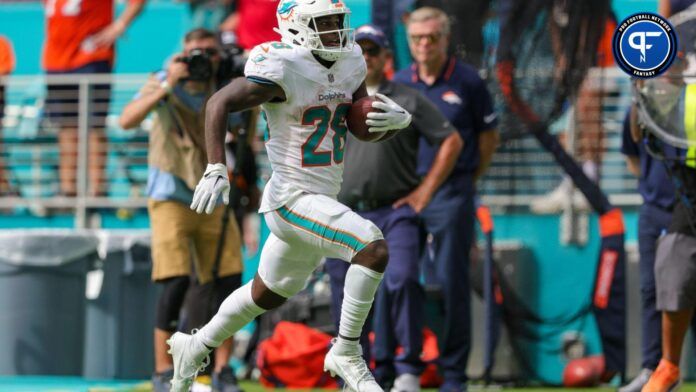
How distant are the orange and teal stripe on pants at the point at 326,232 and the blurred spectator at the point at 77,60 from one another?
5.91m

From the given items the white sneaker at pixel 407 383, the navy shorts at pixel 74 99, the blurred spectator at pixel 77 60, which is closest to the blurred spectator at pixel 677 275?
the white sneaker at pixel 407 383

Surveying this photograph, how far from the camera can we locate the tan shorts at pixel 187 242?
785 centimetres

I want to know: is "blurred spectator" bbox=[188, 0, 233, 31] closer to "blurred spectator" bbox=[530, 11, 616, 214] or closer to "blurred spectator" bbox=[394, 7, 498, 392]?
"blurred spectator" bbox=[530, 11, 616, 214]

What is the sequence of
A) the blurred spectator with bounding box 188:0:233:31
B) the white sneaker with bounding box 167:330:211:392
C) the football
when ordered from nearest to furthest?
1. the football
2. the white sneaker with bounding box 167:330:211:392
3. the blurred spectator with bounding box 188:0:233:31

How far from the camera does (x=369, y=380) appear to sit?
20.0ft

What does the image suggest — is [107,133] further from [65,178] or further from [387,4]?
[387,4]

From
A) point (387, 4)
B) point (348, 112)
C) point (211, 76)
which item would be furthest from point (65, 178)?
point (348, 112)

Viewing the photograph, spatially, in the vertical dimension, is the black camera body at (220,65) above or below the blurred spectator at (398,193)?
above

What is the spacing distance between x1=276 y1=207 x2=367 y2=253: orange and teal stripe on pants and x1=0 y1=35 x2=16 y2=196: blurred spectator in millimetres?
6750

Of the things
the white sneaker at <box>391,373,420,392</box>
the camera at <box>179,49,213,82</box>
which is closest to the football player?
the camera at <box>179,49,213,82</box>

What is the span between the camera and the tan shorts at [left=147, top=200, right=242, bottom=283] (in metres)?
7.85

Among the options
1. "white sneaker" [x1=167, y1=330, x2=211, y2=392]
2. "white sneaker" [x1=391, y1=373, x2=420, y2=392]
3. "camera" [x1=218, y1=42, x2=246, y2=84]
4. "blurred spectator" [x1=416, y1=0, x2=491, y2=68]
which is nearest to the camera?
"white sneaker" [x1=167, y1=330, x2=211, y2=392]

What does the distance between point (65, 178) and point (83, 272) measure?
2202 mm

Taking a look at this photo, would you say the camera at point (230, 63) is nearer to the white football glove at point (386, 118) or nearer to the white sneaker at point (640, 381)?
the white football glove at point (386, 118)
